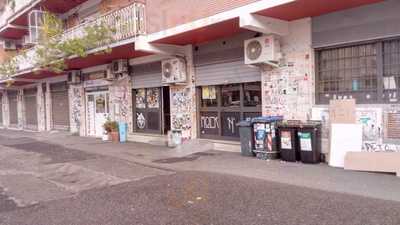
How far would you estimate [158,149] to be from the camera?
1173cm

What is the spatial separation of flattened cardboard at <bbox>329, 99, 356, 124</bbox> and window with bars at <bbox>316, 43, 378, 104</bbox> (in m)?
0.36

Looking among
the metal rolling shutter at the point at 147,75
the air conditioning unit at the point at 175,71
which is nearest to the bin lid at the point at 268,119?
the air conditioning unit at the point at 175,71

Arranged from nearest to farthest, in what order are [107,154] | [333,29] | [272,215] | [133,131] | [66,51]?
[272,215]
[333,29]
[107,154]
[66,51]
[133,131]

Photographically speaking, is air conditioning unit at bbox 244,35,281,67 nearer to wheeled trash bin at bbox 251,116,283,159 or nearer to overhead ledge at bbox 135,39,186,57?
wheeled trash bin at bbox 251,116,283,159

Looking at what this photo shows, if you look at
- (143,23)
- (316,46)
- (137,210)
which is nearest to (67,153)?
(143,23)

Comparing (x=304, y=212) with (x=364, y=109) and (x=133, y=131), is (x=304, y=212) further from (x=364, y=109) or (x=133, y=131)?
(x=133, y=131)

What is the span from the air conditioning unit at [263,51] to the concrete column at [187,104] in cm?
286

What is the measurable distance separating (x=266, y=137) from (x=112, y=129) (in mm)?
8119

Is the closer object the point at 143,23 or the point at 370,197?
the point at 370,197

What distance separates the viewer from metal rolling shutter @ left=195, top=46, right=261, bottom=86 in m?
10.1

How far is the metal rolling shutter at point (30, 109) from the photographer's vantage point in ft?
78.7

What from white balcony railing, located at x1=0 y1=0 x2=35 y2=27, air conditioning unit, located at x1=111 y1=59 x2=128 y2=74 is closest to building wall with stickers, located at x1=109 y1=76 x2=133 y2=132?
air conditioning unit, located at x1=111 y1=59 x2=128 y2=74

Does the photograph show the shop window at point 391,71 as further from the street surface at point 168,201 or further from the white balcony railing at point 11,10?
the white balcony railing at point 11,10

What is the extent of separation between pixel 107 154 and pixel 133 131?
3713mm
